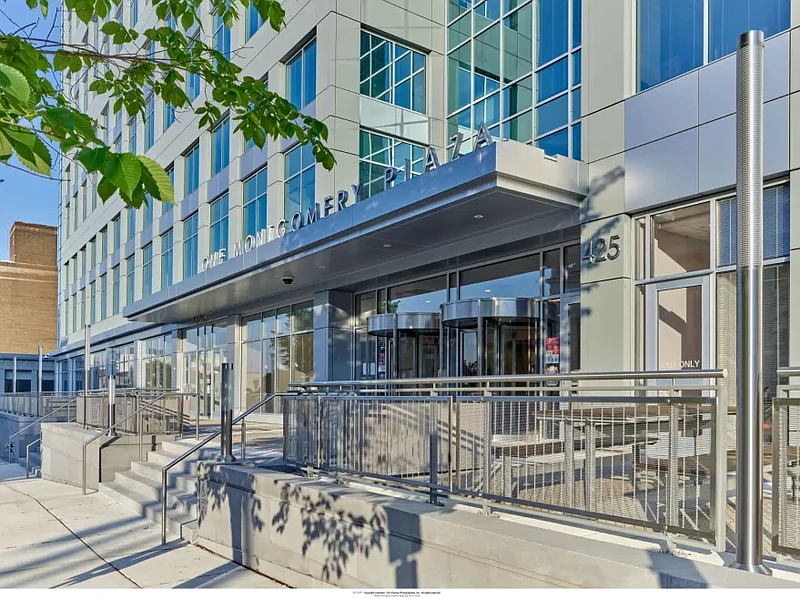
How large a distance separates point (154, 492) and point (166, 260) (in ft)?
73.9

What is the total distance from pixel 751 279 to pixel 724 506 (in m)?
1.49

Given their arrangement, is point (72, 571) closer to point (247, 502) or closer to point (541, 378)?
point (247, 502)

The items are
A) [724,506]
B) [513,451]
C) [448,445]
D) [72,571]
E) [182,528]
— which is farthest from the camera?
[182,528]

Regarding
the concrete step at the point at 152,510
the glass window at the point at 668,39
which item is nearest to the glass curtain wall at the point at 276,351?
the concrete step at the point at 152,510

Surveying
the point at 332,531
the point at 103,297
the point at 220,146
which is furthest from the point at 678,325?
the point at 103,297

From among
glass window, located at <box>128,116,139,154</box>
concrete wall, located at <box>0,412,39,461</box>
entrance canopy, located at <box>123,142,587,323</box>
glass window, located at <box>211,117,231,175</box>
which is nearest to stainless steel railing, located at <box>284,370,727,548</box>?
entrance canopy, located at <box>123,142,587,323</box>

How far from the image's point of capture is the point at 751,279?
4387 mm

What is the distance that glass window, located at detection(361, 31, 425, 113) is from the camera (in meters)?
19.7

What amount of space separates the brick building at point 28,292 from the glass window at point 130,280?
3609 centimetres

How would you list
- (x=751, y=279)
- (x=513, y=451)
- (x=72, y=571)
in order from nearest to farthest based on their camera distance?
(x=751, y=279) < (x=513, y=451) < (x=72, y=571)

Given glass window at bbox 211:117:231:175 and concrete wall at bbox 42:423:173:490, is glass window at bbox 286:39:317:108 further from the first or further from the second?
concrete wall at bbox 42:423:173:490

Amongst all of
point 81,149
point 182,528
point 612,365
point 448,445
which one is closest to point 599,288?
point 612,365

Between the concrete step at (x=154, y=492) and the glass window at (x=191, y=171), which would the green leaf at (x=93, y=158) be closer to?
the concrete step at (x=154, y=492)

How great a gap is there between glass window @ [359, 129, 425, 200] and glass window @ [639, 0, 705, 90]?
7.80 m
